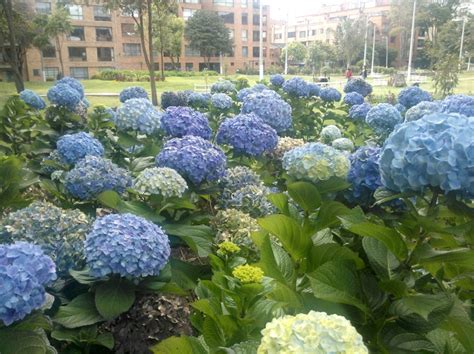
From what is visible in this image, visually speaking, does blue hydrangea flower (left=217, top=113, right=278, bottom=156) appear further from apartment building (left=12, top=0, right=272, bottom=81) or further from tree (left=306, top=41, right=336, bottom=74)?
tree (left=306, top=41, right=336, bottom=74)

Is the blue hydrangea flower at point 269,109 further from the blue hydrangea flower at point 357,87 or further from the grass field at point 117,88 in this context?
the grass field at point 117,88

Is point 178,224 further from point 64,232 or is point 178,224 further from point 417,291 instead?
point 417,291

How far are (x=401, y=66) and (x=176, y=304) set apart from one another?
40653mm

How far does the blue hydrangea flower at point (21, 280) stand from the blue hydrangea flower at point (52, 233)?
216 millimetres

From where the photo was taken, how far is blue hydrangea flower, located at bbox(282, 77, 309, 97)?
11.8 ft

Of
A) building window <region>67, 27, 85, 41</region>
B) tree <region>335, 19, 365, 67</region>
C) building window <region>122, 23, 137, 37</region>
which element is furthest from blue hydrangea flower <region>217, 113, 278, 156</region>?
tree <region>335, 19, 365, 67</region>

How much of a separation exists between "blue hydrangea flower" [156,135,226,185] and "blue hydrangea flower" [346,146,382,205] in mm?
501

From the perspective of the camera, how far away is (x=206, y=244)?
1.36m

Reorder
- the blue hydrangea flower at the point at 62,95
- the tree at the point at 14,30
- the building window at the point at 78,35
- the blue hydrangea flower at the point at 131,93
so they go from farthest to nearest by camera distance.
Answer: the building window at the point at 78,35 < the tree at the point at 14,30 < the blue hydrangea flower at the point at 131,93 < the blue hydrangea flower at the point at 62,95

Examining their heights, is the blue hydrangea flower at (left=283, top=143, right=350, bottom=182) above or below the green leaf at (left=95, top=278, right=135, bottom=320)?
above

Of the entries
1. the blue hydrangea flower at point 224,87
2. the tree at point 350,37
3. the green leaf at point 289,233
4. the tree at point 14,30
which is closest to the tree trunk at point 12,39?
the tree at point 14,30

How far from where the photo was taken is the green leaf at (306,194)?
1.18 metres

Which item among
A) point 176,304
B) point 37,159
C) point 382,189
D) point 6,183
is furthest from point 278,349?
point 37,159

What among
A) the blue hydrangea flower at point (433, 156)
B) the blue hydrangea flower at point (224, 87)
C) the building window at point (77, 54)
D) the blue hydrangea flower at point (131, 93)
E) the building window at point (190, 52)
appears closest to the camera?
the blue hydrangea flower at point (433, 156)
